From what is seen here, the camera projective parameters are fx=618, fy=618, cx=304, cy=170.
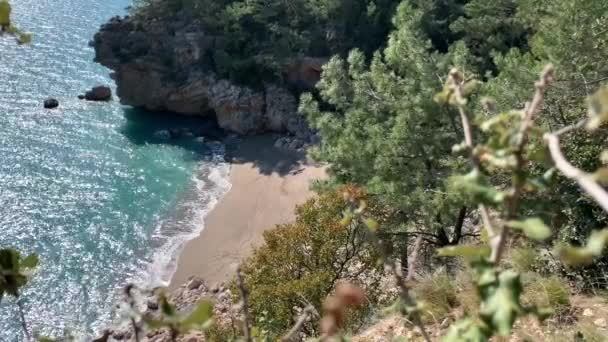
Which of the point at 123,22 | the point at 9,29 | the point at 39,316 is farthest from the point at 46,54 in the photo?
the point at 9,29

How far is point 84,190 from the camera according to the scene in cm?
2962

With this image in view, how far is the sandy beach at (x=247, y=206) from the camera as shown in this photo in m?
25.4

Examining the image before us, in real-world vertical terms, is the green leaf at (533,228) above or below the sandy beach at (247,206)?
above

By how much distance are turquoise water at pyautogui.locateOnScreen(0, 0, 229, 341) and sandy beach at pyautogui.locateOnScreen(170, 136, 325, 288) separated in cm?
77

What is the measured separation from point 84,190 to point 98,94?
37.3 feet

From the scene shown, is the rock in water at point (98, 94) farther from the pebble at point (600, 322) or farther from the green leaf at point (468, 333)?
the green leaf at point (468, 333)

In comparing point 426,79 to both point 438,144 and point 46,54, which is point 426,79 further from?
point 46,54

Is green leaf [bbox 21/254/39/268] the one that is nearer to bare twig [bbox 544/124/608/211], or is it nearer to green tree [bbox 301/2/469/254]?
bare twig [bbox 544/124/608/211]

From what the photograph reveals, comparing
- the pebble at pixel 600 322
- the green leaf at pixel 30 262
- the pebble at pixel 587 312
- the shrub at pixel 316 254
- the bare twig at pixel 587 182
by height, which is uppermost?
the bare twig at pixel 587 182

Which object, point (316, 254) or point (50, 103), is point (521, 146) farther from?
point (50, 103)

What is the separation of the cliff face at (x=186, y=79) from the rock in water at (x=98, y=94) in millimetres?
1397

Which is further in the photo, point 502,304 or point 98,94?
point 98,94

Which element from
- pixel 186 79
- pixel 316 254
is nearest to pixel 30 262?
pixel 316 254

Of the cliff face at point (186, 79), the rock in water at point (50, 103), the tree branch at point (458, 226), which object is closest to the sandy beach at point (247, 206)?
the cliff face at point (186, 79)
